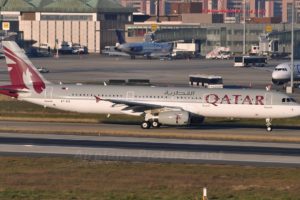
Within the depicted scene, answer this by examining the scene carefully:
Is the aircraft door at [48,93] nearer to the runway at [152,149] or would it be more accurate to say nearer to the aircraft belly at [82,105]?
the aircraft belly at [82,105]

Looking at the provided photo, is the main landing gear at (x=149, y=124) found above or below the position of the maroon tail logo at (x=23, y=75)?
below

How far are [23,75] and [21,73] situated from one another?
232mm

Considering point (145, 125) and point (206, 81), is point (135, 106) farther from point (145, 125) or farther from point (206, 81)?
point (206, 81)

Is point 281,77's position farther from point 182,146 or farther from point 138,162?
point 138,162

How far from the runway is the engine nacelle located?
20.5 feet

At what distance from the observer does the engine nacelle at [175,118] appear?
7481cm

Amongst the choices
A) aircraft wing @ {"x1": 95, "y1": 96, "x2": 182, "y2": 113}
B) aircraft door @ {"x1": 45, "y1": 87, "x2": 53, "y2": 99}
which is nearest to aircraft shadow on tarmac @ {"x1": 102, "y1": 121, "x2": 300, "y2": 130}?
aircraft wing @ {"x1": 95, "y1": 96, "x2": 182, "y2": 113}

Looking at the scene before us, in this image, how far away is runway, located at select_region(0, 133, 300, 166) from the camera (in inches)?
2322

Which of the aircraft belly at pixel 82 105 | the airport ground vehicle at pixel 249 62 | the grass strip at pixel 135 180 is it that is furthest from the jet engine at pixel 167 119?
the airport ground vehicle at pixel 249 62

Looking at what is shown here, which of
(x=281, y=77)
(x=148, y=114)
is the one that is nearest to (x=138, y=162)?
(x=148, y=114)

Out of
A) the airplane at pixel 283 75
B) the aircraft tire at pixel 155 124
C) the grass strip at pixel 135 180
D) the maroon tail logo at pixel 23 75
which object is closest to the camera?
the grass strip at pixel 135 180

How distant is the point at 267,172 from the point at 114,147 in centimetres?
1340

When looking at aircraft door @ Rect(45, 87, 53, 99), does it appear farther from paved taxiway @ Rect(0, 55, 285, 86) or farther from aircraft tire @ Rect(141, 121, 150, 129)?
paved taxiway @ Rect(0, 55, 285, 86)

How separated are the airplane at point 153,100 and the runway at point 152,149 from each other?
737cm
